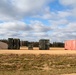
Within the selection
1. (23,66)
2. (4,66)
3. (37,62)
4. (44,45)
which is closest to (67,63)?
(37,62)

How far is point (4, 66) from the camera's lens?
19.5 metres

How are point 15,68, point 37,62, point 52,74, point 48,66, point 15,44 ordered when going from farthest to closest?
point 15,44 → point 37,62 → point 48,66 → point 15,68 → point 52,74

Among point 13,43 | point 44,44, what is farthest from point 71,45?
point 13,43

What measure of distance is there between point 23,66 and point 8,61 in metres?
2.61

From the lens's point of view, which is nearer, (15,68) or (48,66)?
(15,68)

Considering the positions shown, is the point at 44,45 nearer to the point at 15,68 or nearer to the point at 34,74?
the point at 15,68

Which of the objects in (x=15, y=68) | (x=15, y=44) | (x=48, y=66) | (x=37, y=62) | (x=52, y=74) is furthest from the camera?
(x=15, y=44)

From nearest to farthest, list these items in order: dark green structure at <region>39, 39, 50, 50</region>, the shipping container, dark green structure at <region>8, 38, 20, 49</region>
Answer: dark green structure at <region>8, 38, 20, 49</region> < dark green structure at <region>39, 39, 50, 50</region> < the shipping container

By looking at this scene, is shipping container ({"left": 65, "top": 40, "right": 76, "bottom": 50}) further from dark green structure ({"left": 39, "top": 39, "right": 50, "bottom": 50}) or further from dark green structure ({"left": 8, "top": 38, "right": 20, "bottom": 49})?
dark green structure ({"left": 8, "top": 38, "right": 20, "bottom": 49})

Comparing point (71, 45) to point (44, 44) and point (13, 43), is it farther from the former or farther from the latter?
point (13, 43)

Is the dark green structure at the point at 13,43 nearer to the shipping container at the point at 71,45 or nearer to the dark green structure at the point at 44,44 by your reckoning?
the dark green structure at the point at 44,44

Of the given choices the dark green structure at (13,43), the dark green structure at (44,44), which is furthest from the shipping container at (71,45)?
the dark green structure at (13,43)

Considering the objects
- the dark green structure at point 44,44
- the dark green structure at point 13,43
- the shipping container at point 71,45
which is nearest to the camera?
the dark green structure at point 13,43

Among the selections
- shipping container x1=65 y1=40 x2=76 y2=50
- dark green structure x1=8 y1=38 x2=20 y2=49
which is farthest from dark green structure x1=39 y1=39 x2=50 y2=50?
shipping container x1=65 y1=40 x2=76 y2=50
